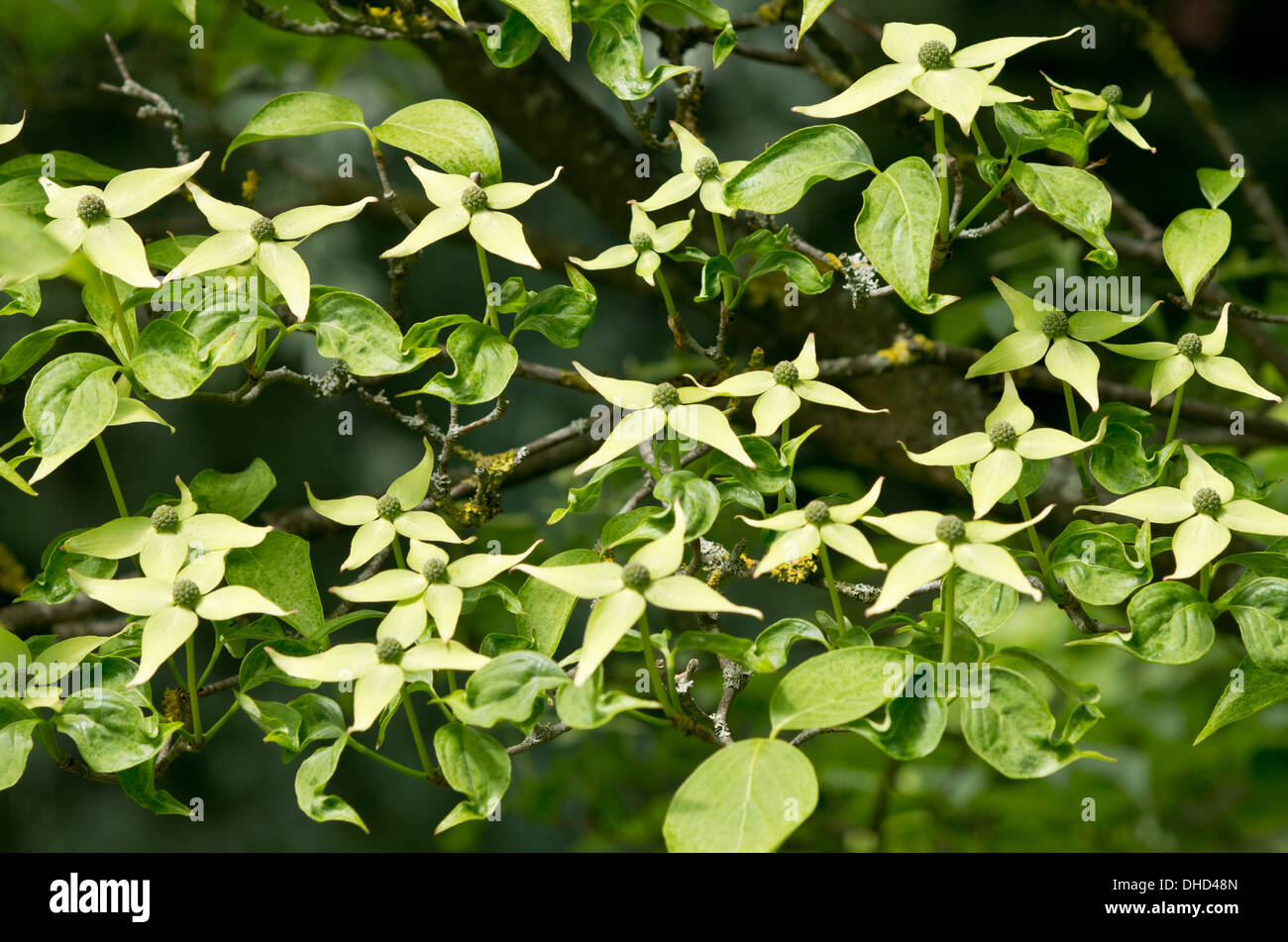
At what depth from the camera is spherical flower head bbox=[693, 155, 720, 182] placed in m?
0.50

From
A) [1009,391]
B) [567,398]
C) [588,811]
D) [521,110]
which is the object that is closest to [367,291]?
[567,398]

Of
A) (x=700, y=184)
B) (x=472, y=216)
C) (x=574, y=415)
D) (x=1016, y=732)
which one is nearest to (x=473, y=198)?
(x=472, y=216)

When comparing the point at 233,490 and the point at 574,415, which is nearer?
the point at 233,490

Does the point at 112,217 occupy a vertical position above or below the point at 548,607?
above

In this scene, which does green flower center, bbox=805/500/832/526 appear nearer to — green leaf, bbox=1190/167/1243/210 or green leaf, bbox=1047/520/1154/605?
green leaf, bbox=1047/520/1154/605

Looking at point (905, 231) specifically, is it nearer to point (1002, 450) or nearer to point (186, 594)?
point (1002, 450)

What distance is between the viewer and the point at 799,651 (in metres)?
1.39

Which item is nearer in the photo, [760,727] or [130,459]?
[760,727]

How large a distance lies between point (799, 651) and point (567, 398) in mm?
452

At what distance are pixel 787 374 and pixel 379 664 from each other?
215mm

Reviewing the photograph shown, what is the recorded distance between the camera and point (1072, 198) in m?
0.47

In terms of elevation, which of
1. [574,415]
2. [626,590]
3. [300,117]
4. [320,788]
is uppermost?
[300,117]

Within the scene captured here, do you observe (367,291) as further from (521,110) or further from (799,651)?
(799,651)

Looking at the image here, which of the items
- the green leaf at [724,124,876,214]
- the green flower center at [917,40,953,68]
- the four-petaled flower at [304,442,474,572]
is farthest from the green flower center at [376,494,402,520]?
the green flower center at [917,40,953,68]
